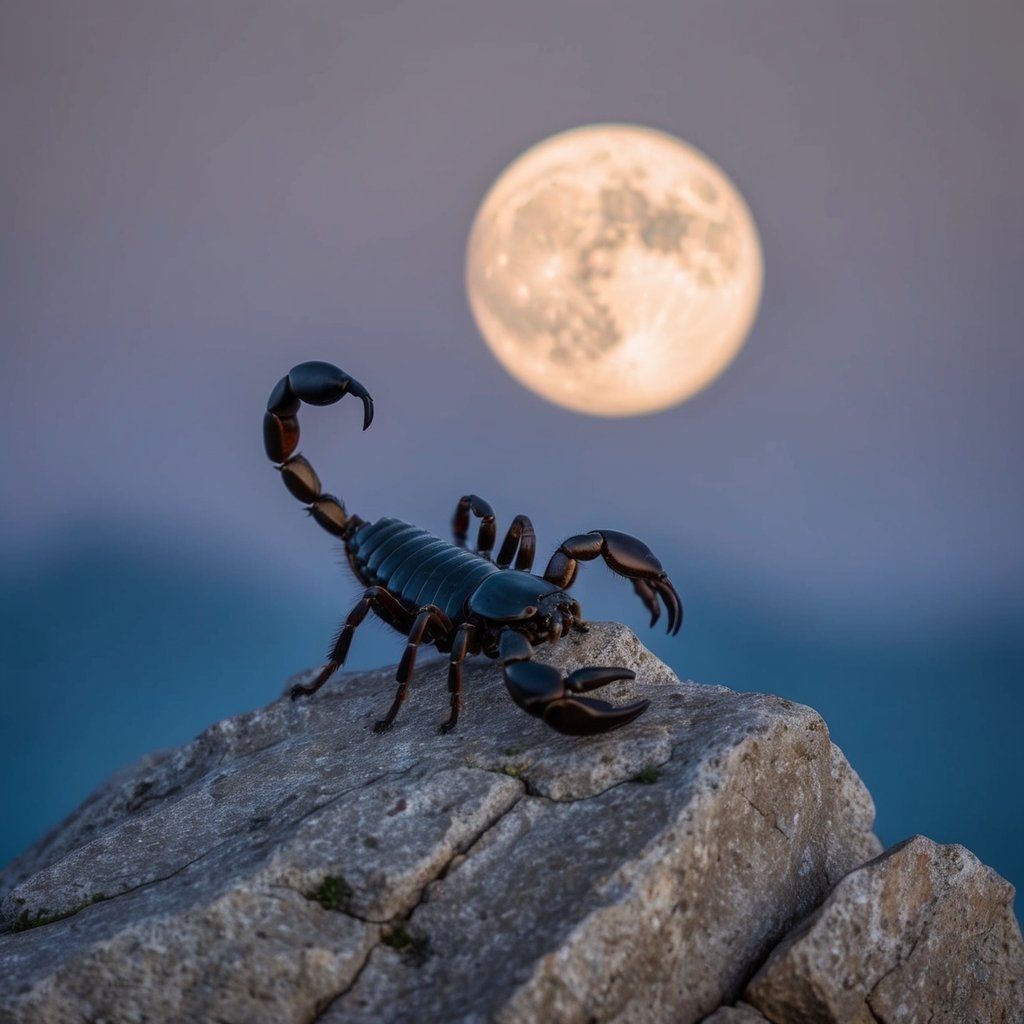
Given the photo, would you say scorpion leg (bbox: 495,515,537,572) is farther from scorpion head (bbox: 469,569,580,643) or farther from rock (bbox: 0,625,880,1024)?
rock (bbox: 0,625,880,1024)

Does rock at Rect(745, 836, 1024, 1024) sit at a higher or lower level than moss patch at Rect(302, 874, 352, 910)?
higher

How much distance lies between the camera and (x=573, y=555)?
7.77 meters

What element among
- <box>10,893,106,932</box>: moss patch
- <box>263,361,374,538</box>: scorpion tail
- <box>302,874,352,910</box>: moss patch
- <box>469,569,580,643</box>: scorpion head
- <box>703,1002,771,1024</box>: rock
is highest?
<box>263,361,374,538</box>: scorpion tail

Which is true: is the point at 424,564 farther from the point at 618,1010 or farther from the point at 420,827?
the point at 618,1010

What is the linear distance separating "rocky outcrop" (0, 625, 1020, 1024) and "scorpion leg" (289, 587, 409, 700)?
5.08ft

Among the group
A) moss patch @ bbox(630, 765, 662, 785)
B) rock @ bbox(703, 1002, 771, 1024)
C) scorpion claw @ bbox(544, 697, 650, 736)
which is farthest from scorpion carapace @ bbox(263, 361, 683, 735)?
rock @ bbox(703, 1002, 771, 1024)

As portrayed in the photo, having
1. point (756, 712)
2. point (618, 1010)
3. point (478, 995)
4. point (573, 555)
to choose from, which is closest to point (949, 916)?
point (756, 712)

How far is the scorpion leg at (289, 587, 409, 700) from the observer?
7.88 m

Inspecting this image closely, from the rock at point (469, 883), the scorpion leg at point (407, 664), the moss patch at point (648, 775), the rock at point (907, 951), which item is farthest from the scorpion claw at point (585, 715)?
the scorpion leg at point (407, 664)

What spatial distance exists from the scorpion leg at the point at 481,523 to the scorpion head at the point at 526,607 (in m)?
2.15

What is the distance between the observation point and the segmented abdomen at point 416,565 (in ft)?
25.7

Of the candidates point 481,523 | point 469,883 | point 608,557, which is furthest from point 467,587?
point 469,883

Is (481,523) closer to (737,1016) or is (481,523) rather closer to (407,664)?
(407,664)

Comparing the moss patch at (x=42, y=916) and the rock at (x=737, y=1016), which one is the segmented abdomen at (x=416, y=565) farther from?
the rock at (x=737, y=1016)
